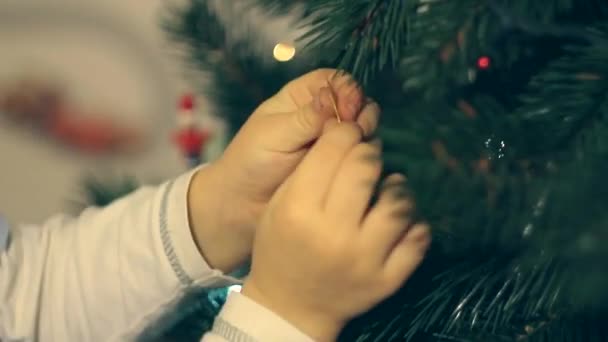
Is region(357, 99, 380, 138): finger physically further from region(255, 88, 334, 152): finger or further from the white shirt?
the white shirt

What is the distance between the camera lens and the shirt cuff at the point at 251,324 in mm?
339

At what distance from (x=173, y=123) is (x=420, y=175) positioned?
2.34 ft

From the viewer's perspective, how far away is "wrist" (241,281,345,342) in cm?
33

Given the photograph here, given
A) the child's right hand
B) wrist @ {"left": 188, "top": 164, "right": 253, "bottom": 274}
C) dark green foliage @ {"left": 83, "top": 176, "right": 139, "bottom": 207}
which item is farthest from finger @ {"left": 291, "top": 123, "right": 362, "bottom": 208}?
dark green foliage @ {"left": 83, "top": 176, "right": 139, "bottom": 207}

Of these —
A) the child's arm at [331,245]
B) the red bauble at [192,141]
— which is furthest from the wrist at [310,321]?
the red bauble at [192,141]

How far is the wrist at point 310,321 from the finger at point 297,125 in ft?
0.29

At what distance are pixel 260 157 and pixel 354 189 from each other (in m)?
0.11

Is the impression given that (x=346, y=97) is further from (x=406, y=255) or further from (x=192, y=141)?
(x=192, y=141)

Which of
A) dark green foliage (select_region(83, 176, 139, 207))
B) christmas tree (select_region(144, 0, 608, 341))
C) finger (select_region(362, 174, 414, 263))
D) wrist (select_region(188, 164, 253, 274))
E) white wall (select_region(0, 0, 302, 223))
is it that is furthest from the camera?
white wall (select_region(0, 0, 302, 223))

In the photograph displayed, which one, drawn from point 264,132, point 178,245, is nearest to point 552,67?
point 264,132

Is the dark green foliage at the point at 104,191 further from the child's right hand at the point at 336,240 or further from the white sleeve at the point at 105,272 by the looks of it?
the child's right hand at the point at 336,240

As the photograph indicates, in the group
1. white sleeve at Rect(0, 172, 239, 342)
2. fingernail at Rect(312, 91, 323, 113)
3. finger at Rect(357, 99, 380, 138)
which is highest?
fingernail at Rect(312, 91, 323, 113)

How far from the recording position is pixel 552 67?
0.28m

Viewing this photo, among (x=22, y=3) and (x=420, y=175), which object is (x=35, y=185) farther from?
(x=420, y=175)
